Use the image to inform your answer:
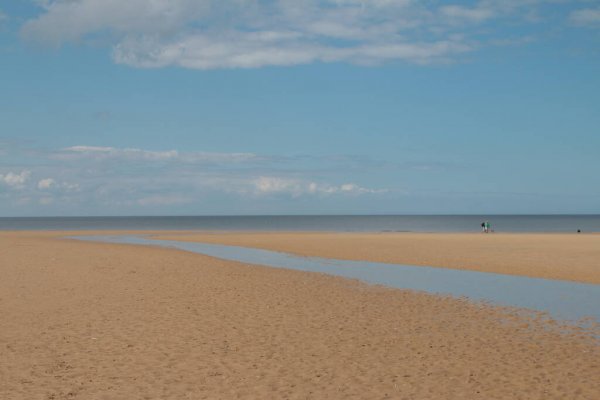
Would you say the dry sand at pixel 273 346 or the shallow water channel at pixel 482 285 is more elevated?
the shallow water channel at pixel 482 285

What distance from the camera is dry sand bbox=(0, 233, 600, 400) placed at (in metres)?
10.4

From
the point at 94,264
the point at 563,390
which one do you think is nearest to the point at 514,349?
the point at 563,390

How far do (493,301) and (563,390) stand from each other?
10.6 m

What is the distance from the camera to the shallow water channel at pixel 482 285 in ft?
65.7

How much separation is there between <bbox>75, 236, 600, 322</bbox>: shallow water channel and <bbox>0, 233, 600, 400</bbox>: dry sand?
2.04m

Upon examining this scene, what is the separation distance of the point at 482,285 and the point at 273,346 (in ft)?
48.6

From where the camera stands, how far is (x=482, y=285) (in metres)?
25.5

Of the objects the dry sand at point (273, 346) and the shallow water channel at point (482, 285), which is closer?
the dry sand at point (273, 346)

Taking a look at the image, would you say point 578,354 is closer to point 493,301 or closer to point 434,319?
point 434,319

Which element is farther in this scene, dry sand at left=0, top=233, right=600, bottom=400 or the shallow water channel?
the shallow water channel

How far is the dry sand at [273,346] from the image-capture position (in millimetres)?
10430

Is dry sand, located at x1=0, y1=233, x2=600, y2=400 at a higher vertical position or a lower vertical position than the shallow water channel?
lower

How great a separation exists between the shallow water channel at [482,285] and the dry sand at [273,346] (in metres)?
2.04

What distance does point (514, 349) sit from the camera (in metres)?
13.6
